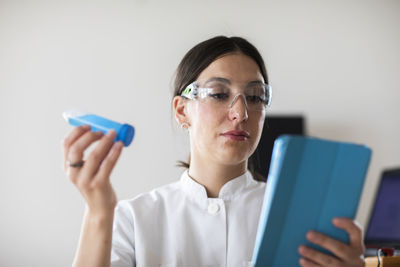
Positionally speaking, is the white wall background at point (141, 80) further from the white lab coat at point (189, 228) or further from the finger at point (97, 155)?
the finger at point (97, 155)

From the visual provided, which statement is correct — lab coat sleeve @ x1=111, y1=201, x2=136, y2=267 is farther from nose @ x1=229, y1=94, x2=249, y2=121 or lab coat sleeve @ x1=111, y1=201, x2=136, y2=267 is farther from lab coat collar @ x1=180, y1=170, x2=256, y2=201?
nose @ x1=229, y1=94, x2=249, y2=121

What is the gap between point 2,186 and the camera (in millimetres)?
2971

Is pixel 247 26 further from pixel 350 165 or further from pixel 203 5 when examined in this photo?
pixel 350 165

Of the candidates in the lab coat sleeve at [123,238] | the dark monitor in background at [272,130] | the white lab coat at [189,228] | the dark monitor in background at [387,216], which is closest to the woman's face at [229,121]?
the white lab coat at [189,228]

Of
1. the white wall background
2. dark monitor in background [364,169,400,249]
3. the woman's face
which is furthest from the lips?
the white wall background

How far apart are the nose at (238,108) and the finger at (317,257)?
441mm

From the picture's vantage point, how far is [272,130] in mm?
2852

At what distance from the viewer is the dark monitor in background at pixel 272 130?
2693 millimetres

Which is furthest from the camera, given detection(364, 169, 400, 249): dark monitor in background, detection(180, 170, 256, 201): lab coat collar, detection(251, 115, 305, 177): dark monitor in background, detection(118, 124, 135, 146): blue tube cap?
detection(251, 115, 305, 177): dark monitor in background

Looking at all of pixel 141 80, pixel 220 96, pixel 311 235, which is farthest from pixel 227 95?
pixel 141 80

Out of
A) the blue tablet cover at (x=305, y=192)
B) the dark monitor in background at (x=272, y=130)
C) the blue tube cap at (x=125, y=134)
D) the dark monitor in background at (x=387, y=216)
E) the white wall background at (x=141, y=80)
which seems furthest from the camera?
the white wall background at (x=141, y=80)

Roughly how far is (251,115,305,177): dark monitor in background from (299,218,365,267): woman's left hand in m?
1.93

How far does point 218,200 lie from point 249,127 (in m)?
0.24

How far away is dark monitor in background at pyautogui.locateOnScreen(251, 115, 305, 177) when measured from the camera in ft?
8.84
